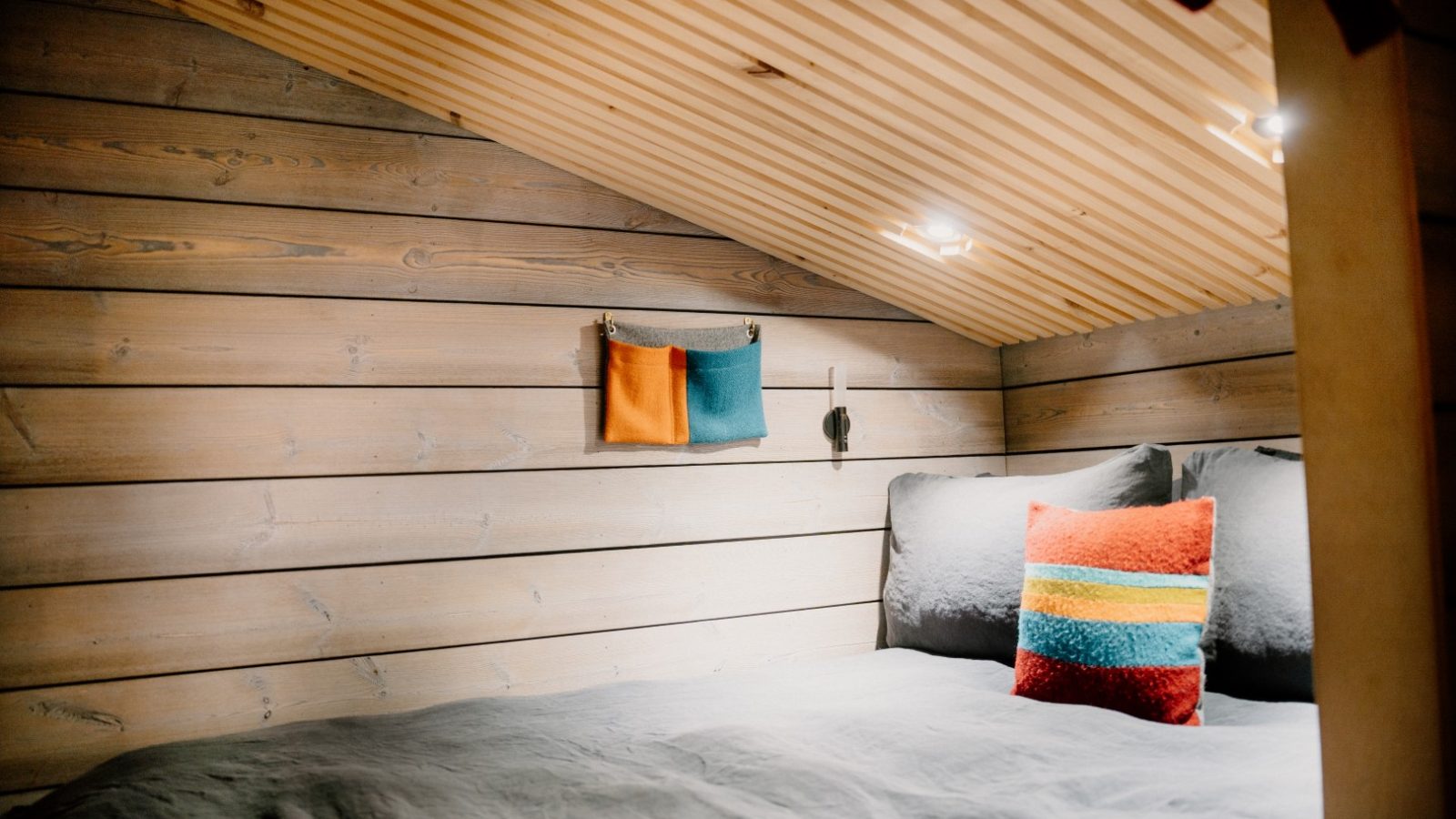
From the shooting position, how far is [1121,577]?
1.72m

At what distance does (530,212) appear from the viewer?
2336mm

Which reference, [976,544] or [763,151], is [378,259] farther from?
[976,544]

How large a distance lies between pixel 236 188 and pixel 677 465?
1.18 m

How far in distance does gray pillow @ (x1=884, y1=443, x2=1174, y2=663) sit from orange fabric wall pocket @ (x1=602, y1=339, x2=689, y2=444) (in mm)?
654

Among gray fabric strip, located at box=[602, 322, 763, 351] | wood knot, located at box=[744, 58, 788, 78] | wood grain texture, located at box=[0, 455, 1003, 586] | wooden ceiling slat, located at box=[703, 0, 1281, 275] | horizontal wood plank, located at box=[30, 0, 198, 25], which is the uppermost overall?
horizontal wood plank, located at box=[30, 0, 198, 25]

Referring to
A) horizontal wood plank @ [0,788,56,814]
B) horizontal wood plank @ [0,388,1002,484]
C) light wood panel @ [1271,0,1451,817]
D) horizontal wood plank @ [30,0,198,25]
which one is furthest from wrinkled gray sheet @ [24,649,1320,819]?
horizontal wood plank @ [30,0,198,25]

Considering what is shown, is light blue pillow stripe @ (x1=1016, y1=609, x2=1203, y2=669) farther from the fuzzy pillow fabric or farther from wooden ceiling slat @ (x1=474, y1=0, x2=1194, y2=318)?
wooden ceiling slat @ (x1=474, y1=0, x2=1194, y2=318)

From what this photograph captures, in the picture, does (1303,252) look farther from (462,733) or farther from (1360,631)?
(462,733)

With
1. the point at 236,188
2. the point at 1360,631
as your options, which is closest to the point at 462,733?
the point at 236,188

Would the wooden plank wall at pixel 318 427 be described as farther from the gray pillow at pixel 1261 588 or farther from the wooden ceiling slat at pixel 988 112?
the gray pillow at pixel 1261 588

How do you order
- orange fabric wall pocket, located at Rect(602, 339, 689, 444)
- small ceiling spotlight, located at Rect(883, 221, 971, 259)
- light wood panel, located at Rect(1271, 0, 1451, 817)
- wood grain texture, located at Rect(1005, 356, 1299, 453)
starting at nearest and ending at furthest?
light wood panel, located at Rect(1271, 0, 1451, 817) → wood grain texture, located at Rect(1005, 356, 1299, 453) → small ceiling spotlight, located at Rect(883, 221, 971, 259) → orange fabric wall pocket, located at Rect(602, 339, 689, 444)

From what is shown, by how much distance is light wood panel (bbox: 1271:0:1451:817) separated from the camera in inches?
30.7

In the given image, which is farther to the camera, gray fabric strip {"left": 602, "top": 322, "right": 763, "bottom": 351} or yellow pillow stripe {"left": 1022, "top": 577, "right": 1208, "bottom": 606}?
gray fabric strip {"left": 602, "top": 322, "right": 763, "bottom": 351}

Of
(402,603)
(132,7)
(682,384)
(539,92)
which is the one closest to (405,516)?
(402,603)
